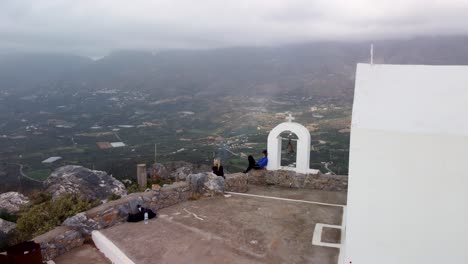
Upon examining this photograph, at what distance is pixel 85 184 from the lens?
14.1 metres

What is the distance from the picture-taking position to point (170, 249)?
25.2 ft

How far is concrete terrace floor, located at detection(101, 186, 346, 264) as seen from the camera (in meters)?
7.46

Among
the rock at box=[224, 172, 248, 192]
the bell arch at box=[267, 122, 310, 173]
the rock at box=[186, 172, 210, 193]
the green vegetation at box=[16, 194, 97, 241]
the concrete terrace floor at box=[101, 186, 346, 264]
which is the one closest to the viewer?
the concrete terrace floor at box=[101, 186, 346, 264]

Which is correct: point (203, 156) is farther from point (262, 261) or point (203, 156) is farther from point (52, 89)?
point (52, 89)

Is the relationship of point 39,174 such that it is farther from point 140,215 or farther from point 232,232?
point 232,232

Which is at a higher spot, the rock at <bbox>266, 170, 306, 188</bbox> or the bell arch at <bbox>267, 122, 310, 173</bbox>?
the bell arch at <bbox>267, 122, 310, 173</bbox>

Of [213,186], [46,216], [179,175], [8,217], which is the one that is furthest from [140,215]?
[179,175]

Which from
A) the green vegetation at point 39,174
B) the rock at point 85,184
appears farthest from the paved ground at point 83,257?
the green vegetation at point 39,174

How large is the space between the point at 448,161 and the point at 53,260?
7022 mm

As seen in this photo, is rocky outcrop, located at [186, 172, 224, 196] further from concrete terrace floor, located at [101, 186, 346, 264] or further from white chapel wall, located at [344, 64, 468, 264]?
white chapel wall, located at [344, 64, 468, 264]

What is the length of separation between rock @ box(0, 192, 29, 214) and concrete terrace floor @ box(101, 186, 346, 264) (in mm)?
7216

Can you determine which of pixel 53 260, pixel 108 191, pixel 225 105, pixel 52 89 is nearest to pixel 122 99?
pixel 52 89

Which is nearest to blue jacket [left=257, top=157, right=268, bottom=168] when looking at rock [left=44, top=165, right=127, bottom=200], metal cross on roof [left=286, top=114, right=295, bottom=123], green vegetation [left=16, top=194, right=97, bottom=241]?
metal cross on roof [left=286, top=114, right=295, bottom=123]

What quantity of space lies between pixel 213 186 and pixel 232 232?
2503 mm
